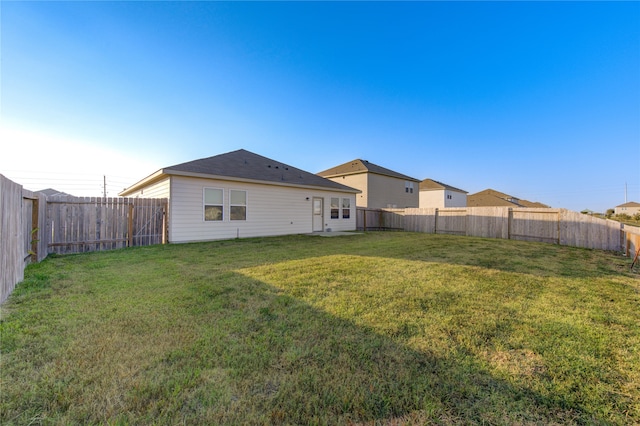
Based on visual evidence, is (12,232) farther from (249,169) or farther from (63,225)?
(249,169)

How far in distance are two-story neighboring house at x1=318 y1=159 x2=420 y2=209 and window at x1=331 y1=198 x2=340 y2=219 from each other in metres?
6.45

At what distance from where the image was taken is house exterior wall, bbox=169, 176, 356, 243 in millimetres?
9742

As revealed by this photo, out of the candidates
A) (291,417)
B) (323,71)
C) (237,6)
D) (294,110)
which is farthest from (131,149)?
(291,417)

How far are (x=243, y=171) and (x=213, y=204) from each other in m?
2.20

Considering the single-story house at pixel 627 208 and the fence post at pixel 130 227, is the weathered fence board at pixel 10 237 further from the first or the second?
the single-story house at pixel 627 208

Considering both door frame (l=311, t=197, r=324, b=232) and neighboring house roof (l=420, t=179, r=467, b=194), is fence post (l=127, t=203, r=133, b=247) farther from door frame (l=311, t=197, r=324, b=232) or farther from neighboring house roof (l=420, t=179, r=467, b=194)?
neighboring house roof (l=420, t=179, r=467, b=194)

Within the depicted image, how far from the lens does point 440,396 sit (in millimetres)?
1766

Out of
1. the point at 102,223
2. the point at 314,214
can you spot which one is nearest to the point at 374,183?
the point at 314,214

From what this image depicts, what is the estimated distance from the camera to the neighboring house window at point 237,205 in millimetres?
11109

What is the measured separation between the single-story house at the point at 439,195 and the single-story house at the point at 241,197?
67.9ft

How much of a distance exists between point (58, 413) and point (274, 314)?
1.91 m

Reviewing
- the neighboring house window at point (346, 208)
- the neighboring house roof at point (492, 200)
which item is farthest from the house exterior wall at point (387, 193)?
the neighboring house roof at point (492, 200)

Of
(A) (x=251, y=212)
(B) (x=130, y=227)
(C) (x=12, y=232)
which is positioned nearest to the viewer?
(C) (x=12, y=232)

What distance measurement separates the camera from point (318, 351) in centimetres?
231
